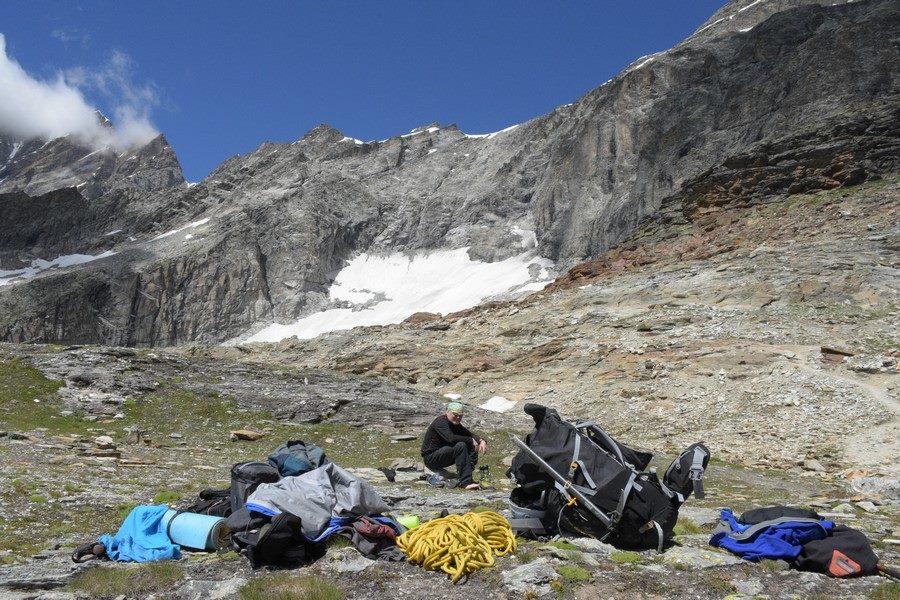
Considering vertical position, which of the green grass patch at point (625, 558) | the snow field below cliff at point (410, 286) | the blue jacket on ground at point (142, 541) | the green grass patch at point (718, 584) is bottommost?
the green grass patch at point (718, 584)

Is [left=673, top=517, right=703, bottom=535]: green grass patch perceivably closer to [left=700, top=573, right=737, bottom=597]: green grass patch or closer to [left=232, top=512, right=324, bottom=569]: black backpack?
[left=700, top=573, right=737, bottom=597]: green grass patch

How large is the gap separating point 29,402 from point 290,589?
19.6 meters

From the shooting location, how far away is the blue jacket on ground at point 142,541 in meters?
8.01

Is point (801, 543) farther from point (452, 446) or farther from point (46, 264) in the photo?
point (46, 264)

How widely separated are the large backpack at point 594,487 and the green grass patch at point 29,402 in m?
16.6

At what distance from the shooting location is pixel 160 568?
7.36 meters

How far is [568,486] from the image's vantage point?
27.3 feet

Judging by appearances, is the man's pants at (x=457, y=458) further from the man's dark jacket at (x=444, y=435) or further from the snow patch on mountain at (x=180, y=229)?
the snow patch on mountain at (x=180, y=229)

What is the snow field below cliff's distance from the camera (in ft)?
396

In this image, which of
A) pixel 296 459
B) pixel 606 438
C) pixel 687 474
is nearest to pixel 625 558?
pixel 606 438

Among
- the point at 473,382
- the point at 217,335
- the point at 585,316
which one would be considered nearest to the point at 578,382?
the point at 473,382

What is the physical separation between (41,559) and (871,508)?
45.2 feet

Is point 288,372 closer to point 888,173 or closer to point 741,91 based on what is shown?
point 888,173

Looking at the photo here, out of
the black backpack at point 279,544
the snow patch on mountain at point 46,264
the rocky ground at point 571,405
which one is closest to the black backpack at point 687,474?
the rocky ground at point 571,405
